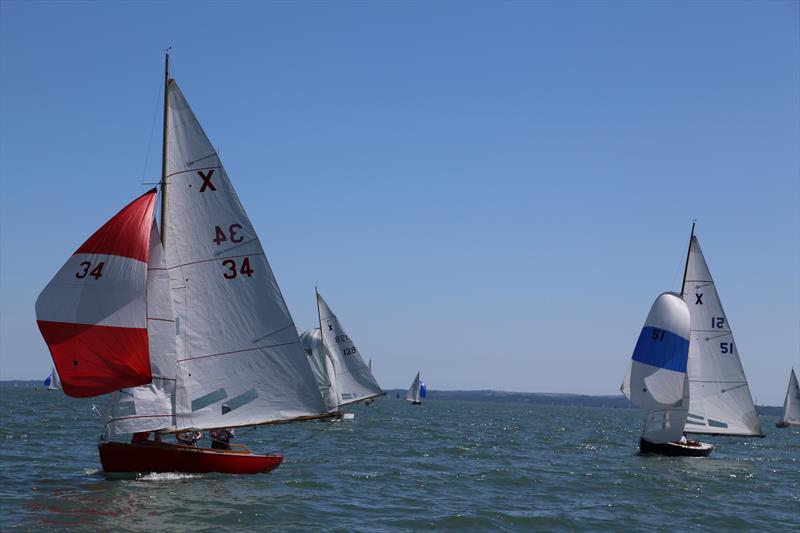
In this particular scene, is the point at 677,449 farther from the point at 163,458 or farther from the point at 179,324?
the point at 179,324

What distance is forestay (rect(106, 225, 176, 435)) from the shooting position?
2467cm

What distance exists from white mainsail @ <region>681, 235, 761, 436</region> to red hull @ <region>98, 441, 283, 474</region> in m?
27.1

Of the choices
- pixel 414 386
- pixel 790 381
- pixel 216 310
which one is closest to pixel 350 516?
pixel 216 310

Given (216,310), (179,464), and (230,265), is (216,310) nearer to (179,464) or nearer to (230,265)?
(230,265)

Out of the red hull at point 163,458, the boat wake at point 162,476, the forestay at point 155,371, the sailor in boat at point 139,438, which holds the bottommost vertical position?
the boat wake at point 162,476

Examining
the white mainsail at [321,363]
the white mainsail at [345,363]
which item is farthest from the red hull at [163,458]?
the white mainsail at [345,363]

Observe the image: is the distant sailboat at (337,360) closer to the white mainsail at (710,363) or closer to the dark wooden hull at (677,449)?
the dark wooden hull at (677,449)

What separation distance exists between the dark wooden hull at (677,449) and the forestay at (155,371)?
26273 mm

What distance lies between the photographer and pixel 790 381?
409 feet

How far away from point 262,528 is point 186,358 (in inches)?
267

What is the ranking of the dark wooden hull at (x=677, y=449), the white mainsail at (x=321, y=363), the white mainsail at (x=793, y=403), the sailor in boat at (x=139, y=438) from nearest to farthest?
the sailor in boat at (x=139, y=438), the dark wooden hull at (x=677, y=449), the white mainsail at (x=321, y=363), the white mainsail at (x=793, y=403)

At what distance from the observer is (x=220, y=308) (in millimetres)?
25906

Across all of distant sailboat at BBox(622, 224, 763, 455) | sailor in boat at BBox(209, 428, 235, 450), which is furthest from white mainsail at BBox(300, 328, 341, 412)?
sailor in boat at BBox(209, 428, 235, 450)

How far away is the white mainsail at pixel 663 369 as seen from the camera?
42156 mm
